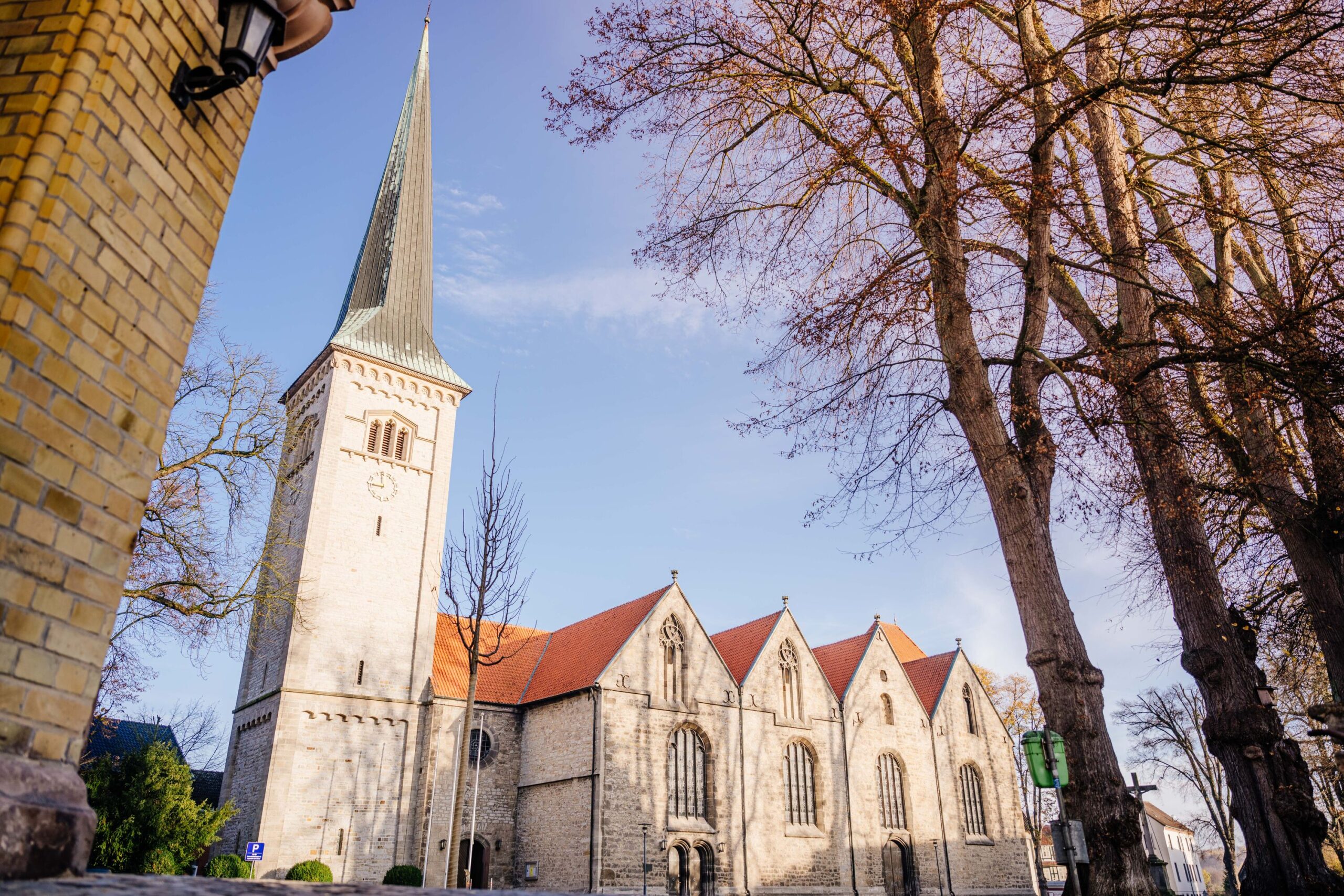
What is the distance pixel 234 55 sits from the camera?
11.4 ft

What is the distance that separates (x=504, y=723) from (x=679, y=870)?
23.7 ft

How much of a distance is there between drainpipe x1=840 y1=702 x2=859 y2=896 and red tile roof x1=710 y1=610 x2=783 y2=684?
395 centimetres

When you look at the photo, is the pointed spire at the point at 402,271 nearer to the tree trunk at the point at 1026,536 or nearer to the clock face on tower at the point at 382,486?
the clock face on tower at the point at 382,486

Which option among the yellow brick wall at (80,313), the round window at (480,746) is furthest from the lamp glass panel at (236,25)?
the round window at (480,746)

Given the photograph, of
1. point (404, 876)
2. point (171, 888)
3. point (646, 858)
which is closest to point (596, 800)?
point (646, 858)

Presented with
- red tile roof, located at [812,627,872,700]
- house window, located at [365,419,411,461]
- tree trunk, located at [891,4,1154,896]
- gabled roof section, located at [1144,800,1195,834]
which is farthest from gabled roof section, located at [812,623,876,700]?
gabled roof section, located at [1144,800,1195,834]

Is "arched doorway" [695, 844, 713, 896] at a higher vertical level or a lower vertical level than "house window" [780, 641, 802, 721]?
lower

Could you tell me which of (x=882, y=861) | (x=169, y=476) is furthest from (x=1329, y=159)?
(x=882, y=861)

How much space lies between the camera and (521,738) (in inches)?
1090

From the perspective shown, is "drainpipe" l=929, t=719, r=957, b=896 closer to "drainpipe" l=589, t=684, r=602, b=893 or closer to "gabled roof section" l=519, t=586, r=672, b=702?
"gabled roof section" l=519, t=586, r=672, b=702

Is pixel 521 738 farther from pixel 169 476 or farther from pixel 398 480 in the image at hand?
A: pixel 169 476

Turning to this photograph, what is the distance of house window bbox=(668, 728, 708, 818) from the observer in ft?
84.6

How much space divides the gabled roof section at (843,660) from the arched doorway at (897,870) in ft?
17.6

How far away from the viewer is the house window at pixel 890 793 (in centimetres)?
3064
